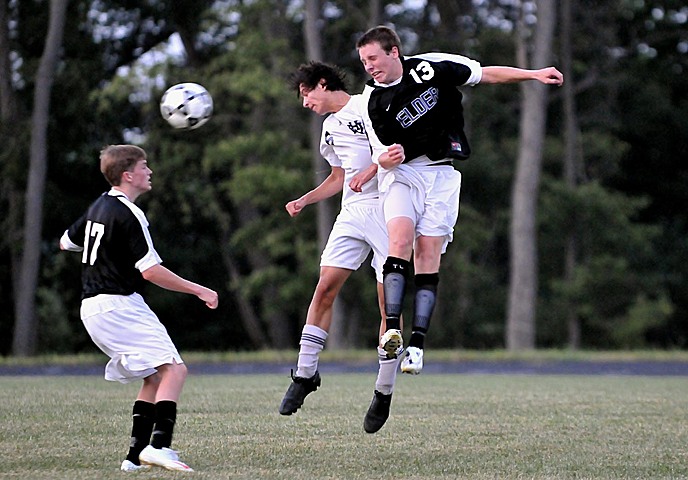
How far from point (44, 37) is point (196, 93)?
23.1 meters

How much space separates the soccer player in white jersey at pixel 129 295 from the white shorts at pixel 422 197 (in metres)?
1.81

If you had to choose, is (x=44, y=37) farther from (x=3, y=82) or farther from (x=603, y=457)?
(x=603, y=457)

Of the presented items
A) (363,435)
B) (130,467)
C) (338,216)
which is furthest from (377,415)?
(130,467)

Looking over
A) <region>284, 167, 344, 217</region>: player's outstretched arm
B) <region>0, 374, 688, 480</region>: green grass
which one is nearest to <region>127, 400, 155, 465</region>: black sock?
<region>0, 374, 688, 480</region>: green grass

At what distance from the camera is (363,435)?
7574 mm

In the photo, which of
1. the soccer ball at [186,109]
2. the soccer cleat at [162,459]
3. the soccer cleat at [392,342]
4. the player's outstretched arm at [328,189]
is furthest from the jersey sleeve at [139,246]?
the soccer ball at [186,109]

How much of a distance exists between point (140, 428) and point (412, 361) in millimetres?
1672

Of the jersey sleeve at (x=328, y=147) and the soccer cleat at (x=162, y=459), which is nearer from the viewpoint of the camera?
the soccer cleat at (x=162, y=459)

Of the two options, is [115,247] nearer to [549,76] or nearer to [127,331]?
[127,331]

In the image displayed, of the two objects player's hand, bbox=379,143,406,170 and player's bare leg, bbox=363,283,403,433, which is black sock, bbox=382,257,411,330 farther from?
player's hand, bbox=379,143,406,170

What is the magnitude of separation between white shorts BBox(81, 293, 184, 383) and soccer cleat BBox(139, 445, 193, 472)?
0.40 m

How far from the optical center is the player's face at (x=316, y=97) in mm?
8156

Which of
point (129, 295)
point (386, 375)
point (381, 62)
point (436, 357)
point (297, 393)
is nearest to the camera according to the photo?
point (129, 295)

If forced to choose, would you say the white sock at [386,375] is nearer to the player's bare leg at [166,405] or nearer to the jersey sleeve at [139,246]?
the player's bare leg at [166,405]
